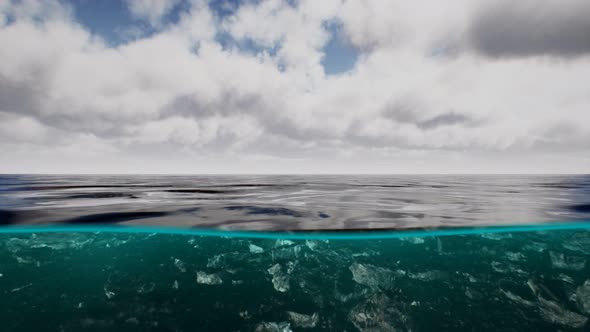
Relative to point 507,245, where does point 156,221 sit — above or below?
above

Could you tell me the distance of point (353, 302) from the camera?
10.6 meters

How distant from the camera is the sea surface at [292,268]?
9922 millimetres

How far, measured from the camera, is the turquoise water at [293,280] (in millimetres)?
9844

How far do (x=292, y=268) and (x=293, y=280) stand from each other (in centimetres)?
57

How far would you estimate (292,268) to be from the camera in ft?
38.9

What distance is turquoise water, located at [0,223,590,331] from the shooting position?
32.3 ft

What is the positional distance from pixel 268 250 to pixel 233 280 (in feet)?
6.17

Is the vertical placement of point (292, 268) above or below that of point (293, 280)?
above

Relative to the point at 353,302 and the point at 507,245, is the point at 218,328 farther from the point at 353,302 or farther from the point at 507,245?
the point at 507,245

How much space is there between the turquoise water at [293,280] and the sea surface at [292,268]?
1.9 inches

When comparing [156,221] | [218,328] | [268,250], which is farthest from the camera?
[268,250]

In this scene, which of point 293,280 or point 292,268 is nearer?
point 293,280

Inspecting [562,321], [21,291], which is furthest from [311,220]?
[21,291]

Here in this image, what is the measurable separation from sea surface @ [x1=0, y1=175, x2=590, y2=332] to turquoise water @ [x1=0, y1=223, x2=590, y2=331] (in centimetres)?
5
